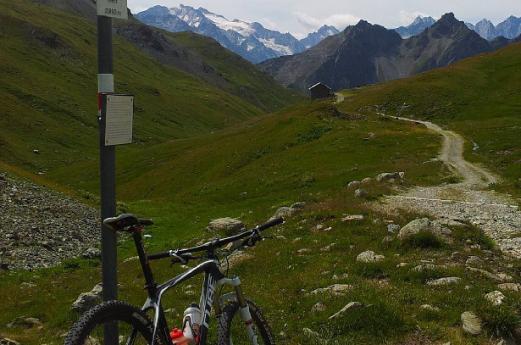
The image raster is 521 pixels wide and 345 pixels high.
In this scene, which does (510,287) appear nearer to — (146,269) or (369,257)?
(369,257)

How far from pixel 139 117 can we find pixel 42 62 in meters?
40.9

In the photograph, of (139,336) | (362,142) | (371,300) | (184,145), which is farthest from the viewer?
(184,145)

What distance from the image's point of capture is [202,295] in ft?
24.5

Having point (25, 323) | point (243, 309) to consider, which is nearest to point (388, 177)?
point (25, 323)

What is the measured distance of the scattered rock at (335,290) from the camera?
13228mm

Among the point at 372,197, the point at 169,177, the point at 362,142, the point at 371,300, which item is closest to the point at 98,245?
the point at 372,197

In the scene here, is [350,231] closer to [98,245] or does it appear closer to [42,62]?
[98,245]

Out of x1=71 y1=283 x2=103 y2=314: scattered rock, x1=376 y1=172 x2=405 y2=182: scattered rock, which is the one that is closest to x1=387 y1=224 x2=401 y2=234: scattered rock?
x1=71 y1=283 x2=103 y2=314: scattered rock

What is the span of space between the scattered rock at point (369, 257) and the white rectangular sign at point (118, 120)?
1031 cm

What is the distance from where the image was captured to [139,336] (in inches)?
251

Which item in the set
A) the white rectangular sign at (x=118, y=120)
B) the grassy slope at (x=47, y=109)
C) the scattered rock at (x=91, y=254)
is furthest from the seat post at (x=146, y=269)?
the grassy slope at (x=47, y=109)

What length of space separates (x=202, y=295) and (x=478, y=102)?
3589 inches

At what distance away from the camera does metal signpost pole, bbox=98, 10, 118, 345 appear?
7.53 m

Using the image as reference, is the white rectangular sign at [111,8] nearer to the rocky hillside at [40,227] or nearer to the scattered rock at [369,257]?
the scattered rock at [369,257]
